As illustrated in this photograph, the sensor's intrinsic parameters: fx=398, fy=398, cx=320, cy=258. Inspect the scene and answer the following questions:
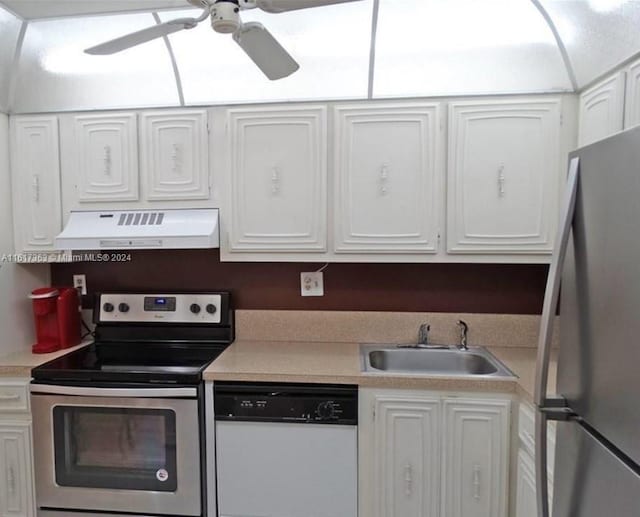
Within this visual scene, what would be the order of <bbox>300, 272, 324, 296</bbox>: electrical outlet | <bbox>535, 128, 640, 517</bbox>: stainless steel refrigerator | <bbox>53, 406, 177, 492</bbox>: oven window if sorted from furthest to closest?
<bbox>300, 272, 324, 296</bbox>: electrical outlet → <bbox>53, 406, 177, 492</bbox>: oven window → <bbox>535, 128, 640, 517</bbox>: stainless steel refrigerator

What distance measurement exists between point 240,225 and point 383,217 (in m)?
A: 0.73

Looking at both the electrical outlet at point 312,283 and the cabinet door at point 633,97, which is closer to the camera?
the cabinet door at point 633,97

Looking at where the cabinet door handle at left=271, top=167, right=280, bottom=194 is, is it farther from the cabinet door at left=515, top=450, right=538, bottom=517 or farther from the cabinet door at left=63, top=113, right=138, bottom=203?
the cabinet door at left=515, top=450, right=538, bottom=517

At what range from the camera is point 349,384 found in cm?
173

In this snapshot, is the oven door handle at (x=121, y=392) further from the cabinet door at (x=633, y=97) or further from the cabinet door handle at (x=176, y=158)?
the cabinet door at (x=633, y=97)

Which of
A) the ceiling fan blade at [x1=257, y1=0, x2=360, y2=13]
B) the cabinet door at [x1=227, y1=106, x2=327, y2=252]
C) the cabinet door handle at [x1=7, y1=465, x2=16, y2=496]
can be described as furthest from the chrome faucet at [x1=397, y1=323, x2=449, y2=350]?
the cabinet door handle at [x1=7, y1=465, x2=16, y2=496]

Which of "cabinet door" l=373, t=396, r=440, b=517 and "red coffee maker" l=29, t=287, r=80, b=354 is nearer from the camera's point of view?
"cabinet door" l=373, t=396, r=440, b=517

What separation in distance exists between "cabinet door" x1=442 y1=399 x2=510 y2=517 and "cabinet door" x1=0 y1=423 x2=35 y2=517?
190 cm

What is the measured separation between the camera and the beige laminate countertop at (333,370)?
65.5 inches

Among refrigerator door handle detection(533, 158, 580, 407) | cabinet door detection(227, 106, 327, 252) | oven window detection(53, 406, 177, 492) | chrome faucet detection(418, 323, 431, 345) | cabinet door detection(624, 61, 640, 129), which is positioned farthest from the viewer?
chrome faucet detection(418, 323, 431, 345)

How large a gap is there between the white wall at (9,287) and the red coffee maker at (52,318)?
9 cm

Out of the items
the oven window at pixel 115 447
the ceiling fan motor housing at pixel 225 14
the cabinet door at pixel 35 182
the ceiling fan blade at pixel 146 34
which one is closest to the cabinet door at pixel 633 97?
the ceiling fan motor housing at pixel 225 14

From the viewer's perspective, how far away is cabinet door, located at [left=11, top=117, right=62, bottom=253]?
212 cm

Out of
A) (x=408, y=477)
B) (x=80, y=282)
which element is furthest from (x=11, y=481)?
(x=408, y=477)
